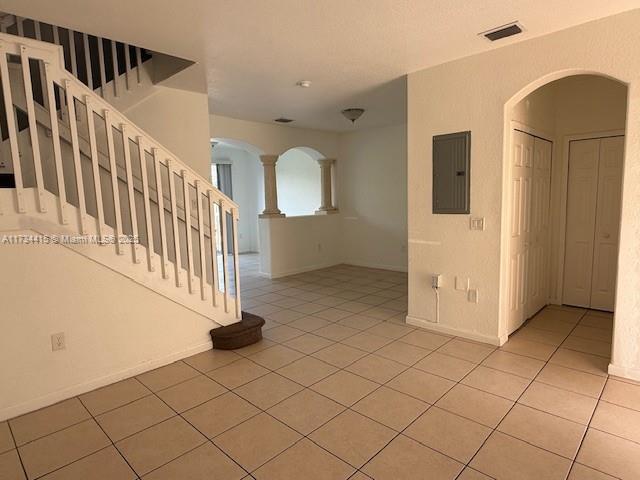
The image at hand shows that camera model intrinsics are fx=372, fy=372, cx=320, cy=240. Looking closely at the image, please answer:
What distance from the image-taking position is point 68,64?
13.5 ft

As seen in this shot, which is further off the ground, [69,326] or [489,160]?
[489,160]

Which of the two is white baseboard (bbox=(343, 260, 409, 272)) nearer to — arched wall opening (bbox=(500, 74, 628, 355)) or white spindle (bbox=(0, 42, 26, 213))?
arched wall opening (bbox=(500, 74, 628, 355))

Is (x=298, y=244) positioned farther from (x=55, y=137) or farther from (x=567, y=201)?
(x=55, y=137)

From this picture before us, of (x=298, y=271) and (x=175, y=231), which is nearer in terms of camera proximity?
(x=175, y=231)

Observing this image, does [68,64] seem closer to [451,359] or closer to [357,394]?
[357,394]

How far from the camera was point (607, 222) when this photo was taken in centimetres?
414

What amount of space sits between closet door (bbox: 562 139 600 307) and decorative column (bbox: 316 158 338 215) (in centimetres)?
418

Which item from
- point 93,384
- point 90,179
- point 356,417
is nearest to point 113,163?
point 90,179

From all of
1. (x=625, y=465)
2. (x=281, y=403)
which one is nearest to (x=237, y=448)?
(x=281, y=403)

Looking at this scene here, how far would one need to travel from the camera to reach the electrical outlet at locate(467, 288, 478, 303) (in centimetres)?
352

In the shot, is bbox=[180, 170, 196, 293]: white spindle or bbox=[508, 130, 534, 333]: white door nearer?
bbox=[180, 170, 196, 293]: white spindle

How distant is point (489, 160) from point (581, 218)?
192 cm

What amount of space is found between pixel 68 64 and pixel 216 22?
2.58m

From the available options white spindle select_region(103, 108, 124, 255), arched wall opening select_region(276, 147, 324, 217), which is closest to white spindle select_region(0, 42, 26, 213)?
white spindle select_region(103, 108, 124, 255)
